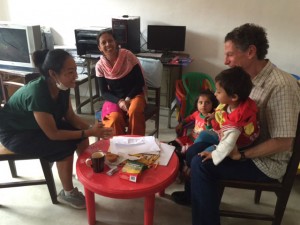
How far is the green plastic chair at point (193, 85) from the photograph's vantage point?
8.61ft

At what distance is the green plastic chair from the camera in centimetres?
262

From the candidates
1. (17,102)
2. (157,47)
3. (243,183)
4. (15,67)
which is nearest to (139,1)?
(157,47)

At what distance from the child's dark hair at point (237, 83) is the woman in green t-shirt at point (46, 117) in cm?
80

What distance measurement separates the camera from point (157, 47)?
3.04 m

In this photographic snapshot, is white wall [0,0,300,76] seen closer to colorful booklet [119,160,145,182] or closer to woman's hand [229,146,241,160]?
woman's hand [229,146,241,160]

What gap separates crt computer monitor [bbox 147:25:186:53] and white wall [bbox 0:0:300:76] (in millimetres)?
150

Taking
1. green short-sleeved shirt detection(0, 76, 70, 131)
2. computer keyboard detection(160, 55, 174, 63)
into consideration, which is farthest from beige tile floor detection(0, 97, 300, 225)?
computer keyboard detection(160, 55, 174, 63)

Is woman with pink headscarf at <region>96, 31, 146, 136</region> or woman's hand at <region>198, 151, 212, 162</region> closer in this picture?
woman's hand at <region>198, 151, 212, 162</region>

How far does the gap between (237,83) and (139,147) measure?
69 centimetres

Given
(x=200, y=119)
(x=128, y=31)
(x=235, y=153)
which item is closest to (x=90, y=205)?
(x=235, y=153)

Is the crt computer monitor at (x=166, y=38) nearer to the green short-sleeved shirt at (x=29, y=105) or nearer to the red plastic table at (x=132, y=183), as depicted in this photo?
the green short-sleeved shirt at (x=29, y=105)

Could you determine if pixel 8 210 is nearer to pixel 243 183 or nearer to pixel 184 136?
pixel 184 136

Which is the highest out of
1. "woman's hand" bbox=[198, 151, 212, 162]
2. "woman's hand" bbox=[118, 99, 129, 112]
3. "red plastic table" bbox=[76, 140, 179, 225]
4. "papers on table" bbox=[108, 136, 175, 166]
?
"woman's hand" bbox=[198, 151, 212, 162]

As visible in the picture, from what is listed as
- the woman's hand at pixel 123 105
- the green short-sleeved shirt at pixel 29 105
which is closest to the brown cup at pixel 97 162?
the green short-sleeved shirt at pixel 29 105
